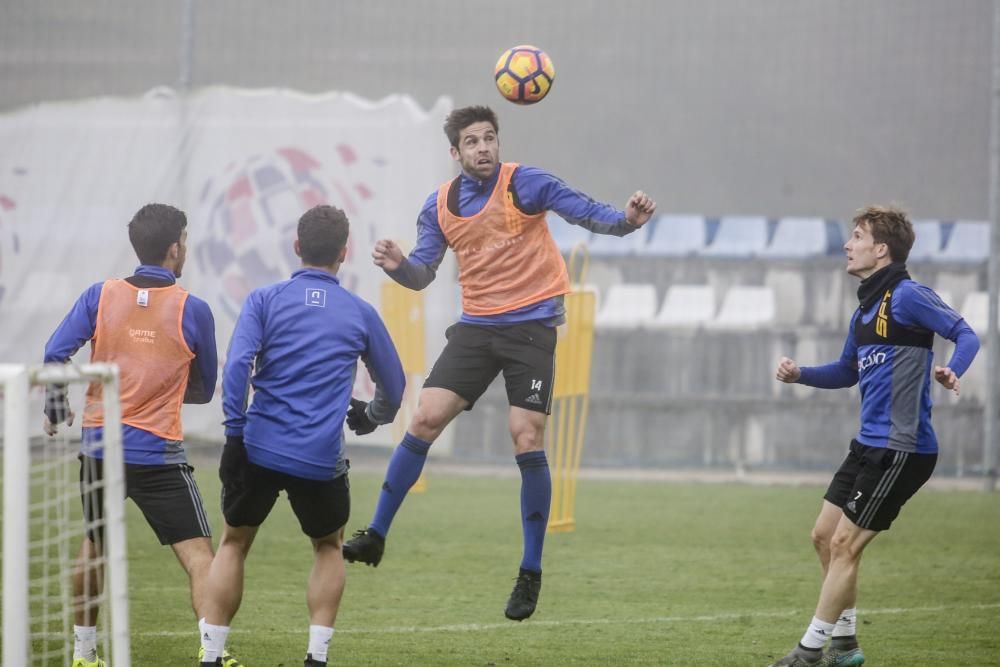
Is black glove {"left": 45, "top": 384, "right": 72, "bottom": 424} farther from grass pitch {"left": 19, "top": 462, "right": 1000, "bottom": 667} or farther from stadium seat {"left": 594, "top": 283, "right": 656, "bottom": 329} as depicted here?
stadium seat {"left": 594, "top": 283, "right": 656, "bottom": 329}

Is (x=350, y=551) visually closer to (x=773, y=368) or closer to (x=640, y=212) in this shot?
(x=640, y=212)

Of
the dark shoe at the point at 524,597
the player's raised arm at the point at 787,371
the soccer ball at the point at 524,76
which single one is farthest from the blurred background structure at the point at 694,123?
the player's raised arm at the point at 787,371

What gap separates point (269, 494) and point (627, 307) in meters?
9.96

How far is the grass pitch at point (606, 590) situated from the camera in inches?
235

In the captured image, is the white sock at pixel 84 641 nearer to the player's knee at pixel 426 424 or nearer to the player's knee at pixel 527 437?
the player's knee at pixel 426 424

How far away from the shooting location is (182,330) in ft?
17.2

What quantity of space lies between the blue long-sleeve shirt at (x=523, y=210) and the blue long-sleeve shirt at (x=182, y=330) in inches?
37.8

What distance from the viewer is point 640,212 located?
18.7ft

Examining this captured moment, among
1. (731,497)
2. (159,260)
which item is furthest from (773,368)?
(159,260)

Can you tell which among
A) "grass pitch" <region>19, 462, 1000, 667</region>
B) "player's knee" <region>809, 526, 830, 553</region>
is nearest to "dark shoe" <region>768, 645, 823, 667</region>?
"grass pitch" <region>19, 462, 1000, 667</region>

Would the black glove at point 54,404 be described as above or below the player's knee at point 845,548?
above

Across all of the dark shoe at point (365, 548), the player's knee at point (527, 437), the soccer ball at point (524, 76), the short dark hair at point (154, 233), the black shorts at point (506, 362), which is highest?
the soccer ball at point (524, 76)

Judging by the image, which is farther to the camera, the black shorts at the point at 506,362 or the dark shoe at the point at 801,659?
the black shorts at the point at 506,362

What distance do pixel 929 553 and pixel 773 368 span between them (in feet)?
16.9
